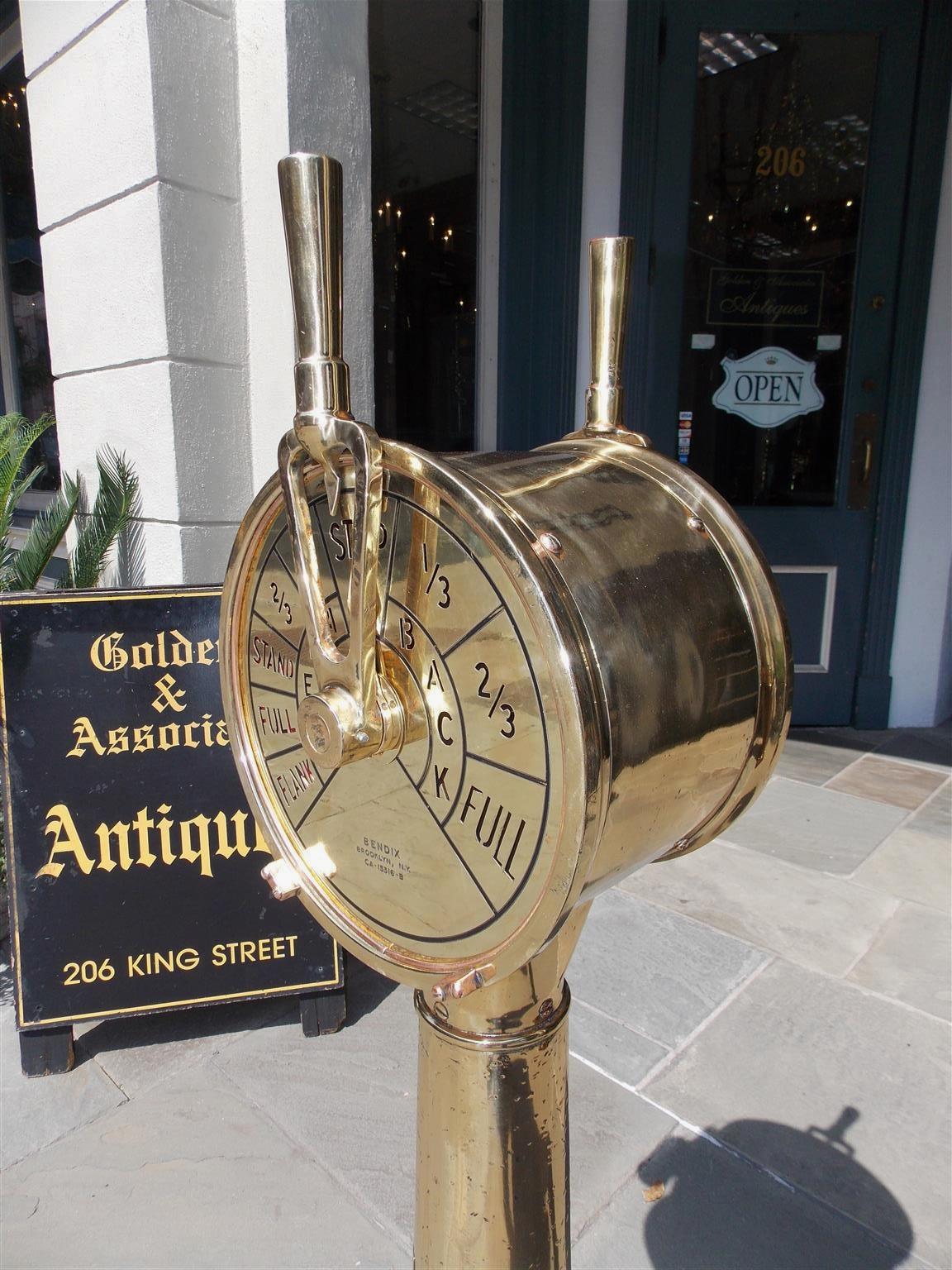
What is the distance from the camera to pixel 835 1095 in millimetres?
2018

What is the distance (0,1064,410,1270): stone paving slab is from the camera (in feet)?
5.30

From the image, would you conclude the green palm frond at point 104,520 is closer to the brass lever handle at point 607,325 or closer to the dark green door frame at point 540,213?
the brass lever handle at point 607,325

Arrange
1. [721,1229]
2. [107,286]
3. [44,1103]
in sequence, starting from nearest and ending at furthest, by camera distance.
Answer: [721,1229], [44,1103], [107,286]

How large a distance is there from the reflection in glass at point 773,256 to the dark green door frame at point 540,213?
0.55 m

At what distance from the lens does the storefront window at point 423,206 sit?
3.98 metres

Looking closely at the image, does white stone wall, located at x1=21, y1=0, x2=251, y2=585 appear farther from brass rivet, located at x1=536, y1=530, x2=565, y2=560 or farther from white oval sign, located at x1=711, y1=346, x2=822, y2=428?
white oval sign, located at x1=711, y1=346, x2=822, y2=428

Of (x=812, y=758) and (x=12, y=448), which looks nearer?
(x=12, y=448)

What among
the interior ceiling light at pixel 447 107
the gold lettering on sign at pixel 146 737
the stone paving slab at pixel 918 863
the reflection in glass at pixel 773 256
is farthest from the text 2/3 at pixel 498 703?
the interior ceiling light at pixel 447 107

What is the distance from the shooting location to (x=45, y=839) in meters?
2.02

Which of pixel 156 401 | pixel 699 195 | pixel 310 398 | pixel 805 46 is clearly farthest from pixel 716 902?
pixel 805 46

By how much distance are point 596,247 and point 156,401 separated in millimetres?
1619

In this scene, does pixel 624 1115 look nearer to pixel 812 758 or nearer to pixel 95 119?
pixel 812 758

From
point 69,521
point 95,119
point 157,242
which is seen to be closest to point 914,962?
point 69,521

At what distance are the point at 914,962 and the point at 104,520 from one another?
258cm
